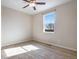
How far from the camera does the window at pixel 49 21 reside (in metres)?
4.97

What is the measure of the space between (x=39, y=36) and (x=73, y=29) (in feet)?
9.51

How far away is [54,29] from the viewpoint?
4.75 m

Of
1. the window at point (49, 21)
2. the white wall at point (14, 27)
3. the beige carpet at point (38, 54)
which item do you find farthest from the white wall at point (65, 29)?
the white wall at point (14, 27)

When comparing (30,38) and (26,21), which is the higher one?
(26,21)

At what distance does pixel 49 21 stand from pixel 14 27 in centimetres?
254

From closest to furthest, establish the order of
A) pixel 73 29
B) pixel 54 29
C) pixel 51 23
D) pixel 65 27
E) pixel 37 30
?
pixel 73 29, pixel 65 27, pixel 54 29, pixel 51 23, pixel 37 30

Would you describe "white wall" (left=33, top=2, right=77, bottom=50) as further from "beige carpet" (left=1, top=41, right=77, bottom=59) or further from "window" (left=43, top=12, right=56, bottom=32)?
"beige carpet" (left=1, top=41, right=77, bottom=59)

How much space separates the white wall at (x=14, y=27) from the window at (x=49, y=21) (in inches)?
62.8

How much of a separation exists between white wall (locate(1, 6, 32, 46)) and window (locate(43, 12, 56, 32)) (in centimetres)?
159

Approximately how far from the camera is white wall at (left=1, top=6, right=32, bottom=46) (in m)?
5.29

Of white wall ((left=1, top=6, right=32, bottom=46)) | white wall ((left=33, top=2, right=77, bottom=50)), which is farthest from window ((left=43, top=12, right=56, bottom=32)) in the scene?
white wall ((left=1, top=6, right=32, bottom=46))

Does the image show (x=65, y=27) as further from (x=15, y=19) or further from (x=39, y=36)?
(x=15, y=19)

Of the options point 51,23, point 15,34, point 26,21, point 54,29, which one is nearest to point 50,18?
point 51,23

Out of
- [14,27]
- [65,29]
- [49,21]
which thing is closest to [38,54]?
[65,29]
